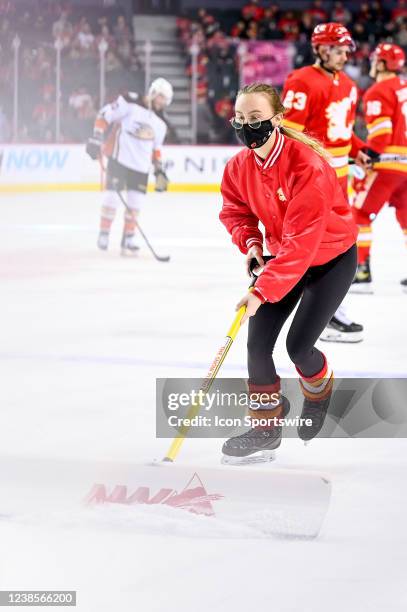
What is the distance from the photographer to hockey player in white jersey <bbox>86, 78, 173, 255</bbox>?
7910mm

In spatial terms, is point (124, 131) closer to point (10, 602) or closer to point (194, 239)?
point (194, 239)

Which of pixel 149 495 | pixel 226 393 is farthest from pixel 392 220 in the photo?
pixel 149 495

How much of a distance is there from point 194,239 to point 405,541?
6.40m

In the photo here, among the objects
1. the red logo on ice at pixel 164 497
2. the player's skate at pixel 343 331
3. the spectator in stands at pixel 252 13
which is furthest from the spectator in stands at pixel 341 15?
the red logo on ice at pixel 164 497

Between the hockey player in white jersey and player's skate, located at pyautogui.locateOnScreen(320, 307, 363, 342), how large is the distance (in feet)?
10.7

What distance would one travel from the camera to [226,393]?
3.74 meters

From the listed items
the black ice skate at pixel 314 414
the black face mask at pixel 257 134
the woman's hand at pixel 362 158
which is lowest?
the black ice skate at pixel 314 414

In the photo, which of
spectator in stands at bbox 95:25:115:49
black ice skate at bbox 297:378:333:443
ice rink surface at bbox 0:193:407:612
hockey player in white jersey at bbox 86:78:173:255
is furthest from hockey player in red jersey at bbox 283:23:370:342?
spectator in stands at bbox 95:25:115:49

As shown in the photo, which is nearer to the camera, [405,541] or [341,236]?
[405,541]

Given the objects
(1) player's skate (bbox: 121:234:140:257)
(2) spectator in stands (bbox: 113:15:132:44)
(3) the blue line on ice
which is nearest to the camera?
(3) the blue line on ice

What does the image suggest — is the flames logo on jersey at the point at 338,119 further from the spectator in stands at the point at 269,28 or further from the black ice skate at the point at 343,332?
the spectator in stands at the point at 269,28

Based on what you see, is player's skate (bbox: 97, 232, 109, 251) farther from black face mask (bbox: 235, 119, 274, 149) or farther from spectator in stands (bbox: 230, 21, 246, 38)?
spectator in stands (bbox: 230, 21, 246, 38)

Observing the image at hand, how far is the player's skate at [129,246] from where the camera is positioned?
768 centimetres

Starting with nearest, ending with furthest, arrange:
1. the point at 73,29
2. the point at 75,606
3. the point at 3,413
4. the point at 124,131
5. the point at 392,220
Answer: the point at 75,606, the point at 3,413, the point at 124,131, the point at 392,220, the point at 73,29
